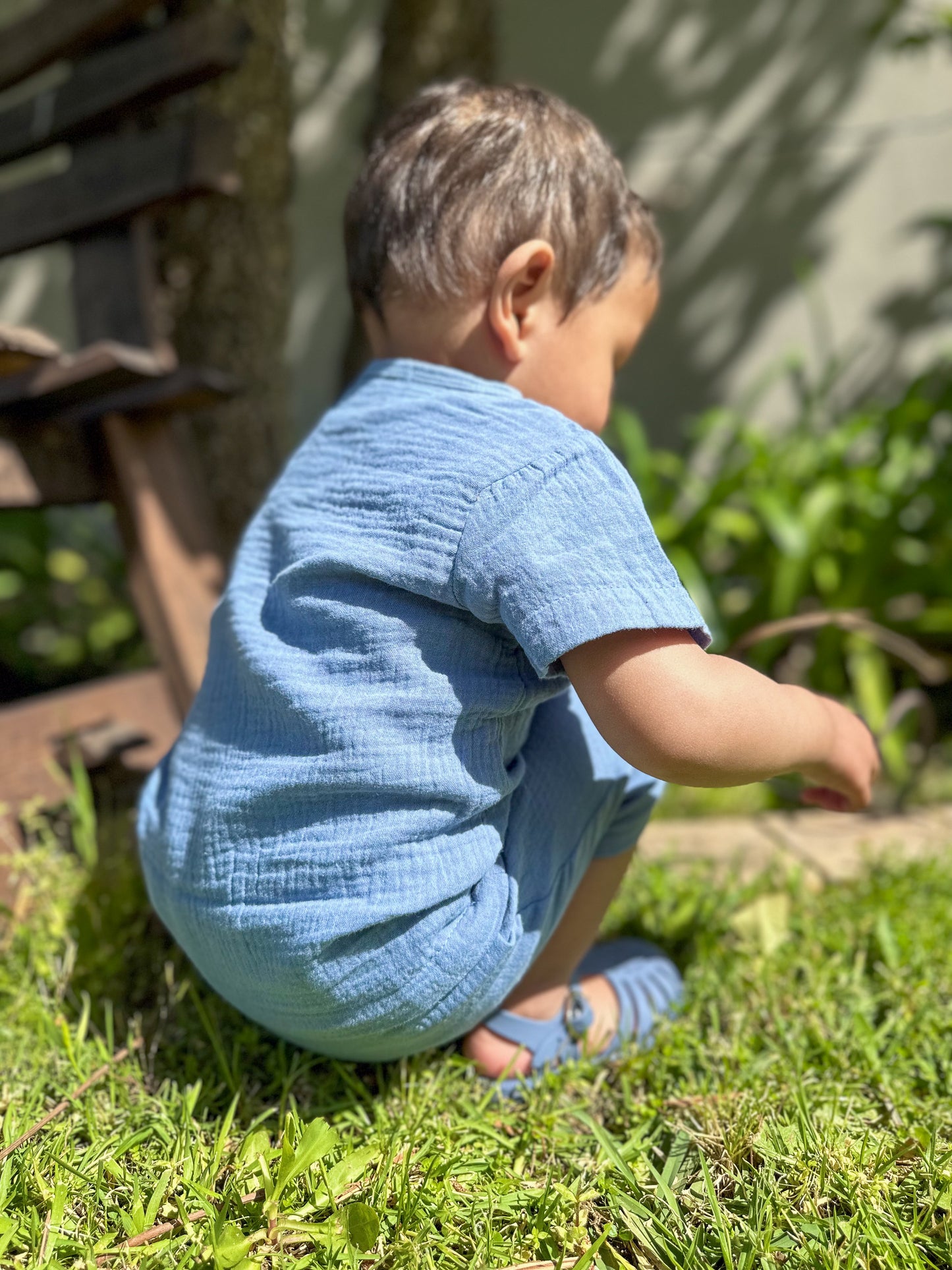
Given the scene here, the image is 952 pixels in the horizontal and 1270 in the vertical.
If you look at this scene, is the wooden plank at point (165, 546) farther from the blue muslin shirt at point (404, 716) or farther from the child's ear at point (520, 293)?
the child's ear at point (520, 293)

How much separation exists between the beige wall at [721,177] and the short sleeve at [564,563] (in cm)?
352

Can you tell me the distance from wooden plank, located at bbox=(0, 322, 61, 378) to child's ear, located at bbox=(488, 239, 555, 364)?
34.6 inches

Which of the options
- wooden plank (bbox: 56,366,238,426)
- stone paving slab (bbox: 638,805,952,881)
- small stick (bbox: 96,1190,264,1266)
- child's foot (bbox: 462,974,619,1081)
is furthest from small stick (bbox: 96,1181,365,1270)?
wooden plank (bbox: 56,366,238,426)

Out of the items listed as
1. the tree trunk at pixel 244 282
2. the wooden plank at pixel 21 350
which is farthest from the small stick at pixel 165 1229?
the tree trunk at pixel 244 282

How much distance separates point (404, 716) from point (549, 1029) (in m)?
0.56

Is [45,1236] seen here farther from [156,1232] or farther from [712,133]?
[712,133]

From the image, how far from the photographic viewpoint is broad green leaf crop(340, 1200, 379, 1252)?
108 cm

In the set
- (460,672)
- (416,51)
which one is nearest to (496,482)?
(460,672)

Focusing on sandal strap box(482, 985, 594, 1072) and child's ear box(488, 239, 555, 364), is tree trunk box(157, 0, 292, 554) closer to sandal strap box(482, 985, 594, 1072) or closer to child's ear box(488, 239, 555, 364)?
child's ear box(488, 239, 555, 364)

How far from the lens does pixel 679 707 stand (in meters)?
1.14

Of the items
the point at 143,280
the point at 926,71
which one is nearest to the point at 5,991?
the point at 143,280

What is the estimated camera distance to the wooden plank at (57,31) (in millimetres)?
2158

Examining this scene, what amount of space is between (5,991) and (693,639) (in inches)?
44.1

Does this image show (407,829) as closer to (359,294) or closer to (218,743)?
(218,743)
